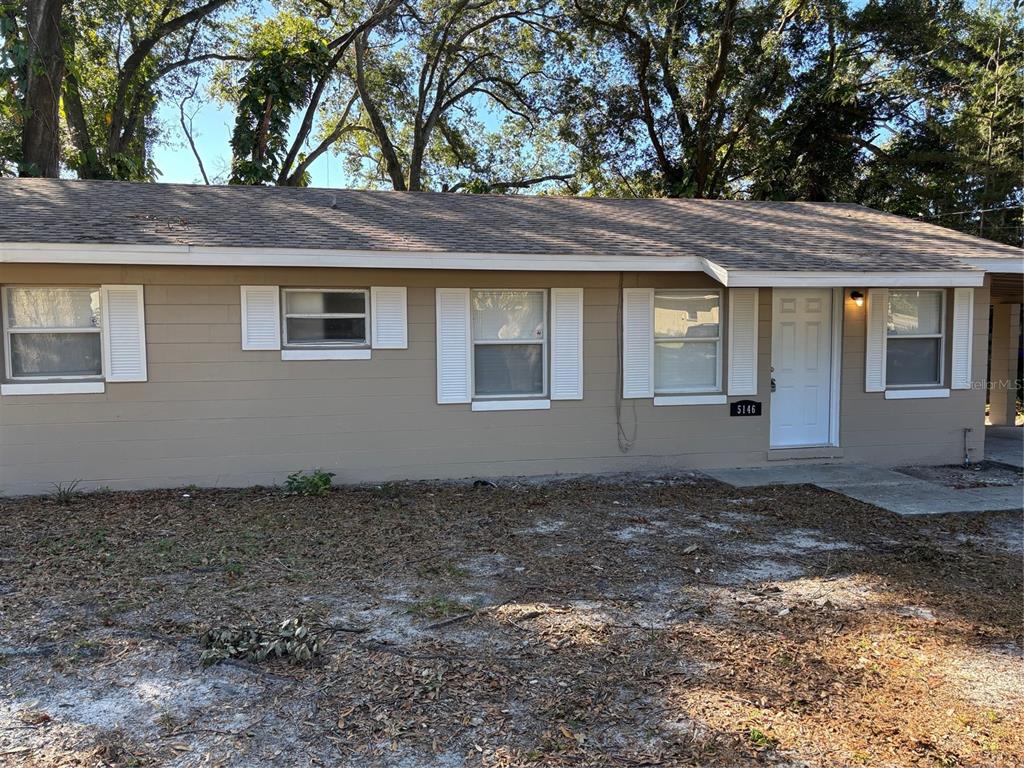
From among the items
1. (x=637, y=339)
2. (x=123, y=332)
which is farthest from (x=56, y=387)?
(x=637, y=339)

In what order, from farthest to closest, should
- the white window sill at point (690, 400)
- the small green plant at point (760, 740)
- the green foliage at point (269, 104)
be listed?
the green foliage at point (269, 104) → the white window sill at point (690, 400) → the small green plant at point (760, 740)

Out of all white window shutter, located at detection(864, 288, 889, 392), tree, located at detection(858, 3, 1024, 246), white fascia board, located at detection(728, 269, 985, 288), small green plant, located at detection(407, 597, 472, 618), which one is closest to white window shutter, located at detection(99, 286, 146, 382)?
small green plant, located at detection(407, 597, 472, 618)

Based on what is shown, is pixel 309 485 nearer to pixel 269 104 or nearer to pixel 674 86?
pixel 269 104

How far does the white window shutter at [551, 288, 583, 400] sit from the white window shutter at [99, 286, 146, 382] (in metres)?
4.16

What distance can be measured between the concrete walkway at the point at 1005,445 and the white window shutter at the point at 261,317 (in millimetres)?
8606

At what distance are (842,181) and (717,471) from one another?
12.5 meters

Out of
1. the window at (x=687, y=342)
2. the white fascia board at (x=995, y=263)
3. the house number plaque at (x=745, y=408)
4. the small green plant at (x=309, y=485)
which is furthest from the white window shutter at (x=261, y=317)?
the white fascia board at (x=995, y=263)

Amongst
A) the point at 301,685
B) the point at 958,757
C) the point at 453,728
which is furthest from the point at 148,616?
the point at 958,757

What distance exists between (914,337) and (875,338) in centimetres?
56

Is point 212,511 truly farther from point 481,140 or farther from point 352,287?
point 481,140

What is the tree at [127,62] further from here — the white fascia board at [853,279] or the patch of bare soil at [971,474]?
the patch of bare soil at [971,474]

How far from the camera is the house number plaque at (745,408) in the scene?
27.4 feet

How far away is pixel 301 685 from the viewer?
125 inches
